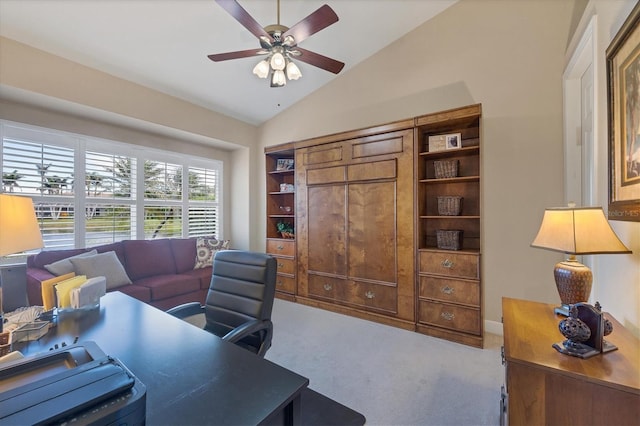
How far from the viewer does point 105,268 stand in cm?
298

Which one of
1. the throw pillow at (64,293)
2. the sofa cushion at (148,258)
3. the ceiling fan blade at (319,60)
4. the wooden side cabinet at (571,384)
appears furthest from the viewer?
the sofa cushion at (148,258)

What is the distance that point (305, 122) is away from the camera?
4297 mm

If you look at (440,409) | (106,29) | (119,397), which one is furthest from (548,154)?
(106,29)

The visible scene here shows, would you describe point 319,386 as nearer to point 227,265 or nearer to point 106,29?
point 227,265

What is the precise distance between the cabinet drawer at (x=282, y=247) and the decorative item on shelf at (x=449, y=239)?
6.30 ft

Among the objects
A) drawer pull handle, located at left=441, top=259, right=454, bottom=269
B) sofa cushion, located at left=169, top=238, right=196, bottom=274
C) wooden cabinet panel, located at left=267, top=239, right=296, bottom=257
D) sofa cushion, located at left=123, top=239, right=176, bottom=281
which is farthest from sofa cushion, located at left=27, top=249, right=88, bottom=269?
drawer pull handle, located at left=441, top=259, right=454, bottom=269

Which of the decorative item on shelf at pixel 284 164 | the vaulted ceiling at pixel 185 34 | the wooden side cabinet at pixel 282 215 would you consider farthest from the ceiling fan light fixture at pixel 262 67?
the decorative item on shelf at pixel 284 164

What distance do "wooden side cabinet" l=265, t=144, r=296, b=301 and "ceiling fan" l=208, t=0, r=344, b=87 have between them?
1.59 m

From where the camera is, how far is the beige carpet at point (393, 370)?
70.1 inches

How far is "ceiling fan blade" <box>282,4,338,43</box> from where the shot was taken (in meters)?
1.83

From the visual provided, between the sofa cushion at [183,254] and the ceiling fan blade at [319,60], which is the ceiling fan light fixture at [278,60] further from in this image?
the sofa cushion at [183,254]

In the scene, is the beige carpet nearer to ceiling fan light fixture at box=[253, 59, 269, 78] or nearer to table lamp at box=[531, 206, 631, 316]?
table lamp at box=[531, 206, 631, 316]

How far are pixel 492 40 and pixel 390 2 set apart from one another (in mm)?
1133

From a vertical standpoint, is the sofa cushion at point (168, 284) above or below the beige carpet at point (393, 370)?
above
